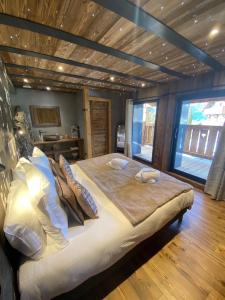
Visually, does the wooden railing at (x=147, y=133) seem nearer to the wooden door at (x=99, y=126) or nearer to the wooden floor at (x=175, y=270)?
the wooden door at (x=99, y=126)

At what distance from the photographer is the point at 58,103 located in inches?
167

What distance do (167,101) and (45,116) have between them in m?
3.53

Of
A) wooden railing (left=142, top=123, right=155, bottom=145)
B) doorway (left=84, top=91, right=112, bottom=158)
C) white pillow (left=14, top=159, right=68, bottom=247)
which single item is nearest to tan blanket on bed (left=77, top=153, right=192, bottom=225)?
white pillow (left=14, top=159, right=68, bottom=247)

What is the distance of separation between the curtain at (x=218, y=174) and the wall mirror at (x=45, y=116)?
4.25 meters

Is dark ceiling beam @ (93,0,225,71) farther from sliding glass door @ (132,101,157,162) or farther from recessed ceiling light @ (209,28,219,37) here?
sliding glass door @ (132,101,157,162)

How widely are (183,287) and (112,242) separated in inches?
34.0

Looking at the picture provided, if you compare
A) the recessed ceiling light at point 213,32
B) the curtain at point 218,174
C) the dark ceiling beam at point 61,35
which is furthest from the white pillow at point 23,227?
the curtain at point 218,174

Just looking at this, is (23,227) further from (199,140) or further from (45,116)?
(199,140)

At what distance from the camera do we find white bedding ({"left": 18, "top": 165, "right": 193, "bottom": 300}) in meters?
0.82

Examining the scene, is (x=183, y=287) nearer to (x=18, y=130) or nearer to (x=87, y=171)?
(x=87, y=171)

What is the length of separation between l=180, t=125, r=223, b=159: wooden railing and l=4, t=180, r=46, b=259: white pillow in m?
3.42

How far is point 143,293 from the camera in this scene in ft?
3.92

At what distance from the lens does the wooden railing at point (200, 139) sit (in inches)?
128

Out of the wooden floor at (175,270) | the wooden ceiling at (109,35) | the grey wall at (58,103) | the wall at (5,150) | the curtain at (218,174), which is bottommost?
the wooden floor at (175,270)
